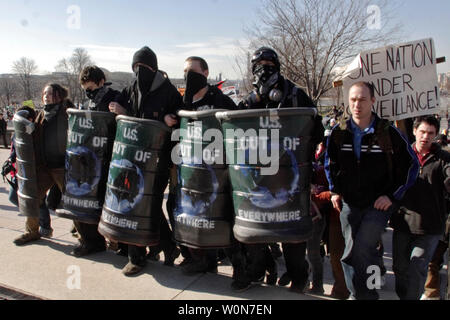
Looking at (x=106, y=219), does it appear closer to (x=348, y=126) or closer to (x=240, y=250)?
(x=240, y=250)

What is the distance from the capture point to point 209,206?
9.58ft

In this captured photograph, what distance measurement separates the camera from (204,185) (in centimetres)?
291

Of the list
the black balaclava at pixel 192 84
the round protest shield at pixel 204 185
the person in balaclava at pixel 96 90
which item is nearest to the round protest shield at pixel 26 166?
the person in balaclava at pixel 96 90

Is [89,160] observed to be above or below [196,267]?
above

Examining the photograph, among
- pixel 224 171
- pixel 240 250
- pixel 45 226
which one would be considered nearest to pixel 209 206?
pixel 224 171

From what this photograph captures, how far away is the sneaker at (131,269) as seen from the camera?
3.44 meters

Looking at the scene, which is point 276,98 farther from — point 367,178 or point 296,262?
point 296,262

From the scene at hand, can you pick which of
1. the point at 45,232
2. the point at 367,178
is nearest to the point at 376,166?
the point at 367,178

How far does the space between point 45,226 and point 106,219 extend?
1.83 metres

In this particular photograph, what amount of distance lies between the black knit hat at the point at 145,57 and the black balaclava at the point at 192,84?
1.29 ft

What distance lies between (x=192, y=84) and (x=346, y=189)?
1685 mm

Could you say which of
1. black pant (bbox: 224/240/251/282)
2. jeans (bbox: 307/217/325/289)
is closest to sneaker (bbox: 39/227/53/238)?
black pant (bbox: 224/240/251/282)

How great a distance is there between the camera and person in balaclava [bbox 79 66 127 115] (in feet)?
12.8

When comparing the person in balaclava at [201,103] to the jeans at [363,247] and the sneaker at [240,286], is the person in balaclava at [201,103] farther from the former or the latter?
the jeans at [363,247]
